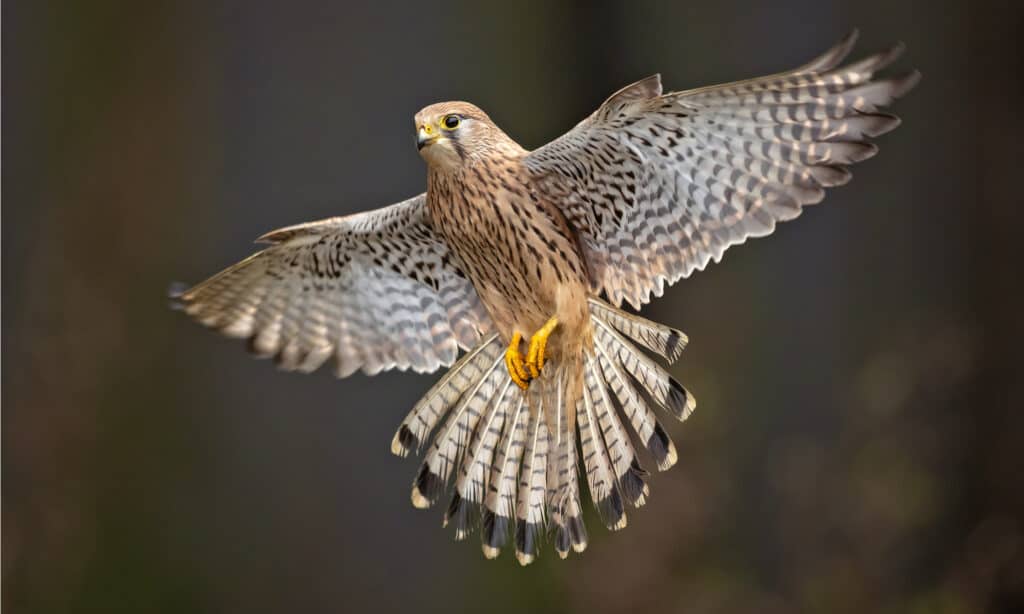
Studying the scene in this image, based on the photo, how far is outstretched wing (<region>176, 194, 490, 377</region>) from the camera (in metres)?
1.62

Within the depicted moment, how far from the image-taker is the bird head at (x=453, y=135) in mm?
1337

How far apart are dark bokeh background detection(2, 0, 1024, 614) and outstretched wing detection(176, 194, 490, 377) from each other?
78 centimetres

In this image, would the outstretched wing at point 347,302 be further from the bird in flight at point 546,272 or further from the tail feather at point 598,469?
the tail feather at point 598,469

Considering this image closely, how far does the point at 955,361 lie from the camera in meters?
2.60

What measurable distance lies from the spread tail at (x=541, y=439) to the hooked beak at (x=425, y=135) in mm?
318

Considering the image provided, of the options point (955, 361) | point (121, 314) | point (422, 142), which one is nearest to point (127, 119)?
point (121, 314)

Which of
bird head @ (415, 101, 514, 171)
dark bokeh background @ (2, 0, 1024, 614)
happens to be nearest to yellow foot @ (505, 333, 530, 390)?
bird head @ (415, 101, 514, 171)

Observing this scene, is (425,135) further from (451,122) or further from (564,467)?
(564,467)

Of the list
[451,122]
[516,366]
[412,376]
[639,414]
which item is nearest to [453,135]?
[451,122]

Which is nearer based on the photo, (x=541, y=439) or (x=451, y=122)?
(x=451, y=122)

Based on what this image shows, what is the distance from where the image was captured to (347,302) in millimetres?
1681

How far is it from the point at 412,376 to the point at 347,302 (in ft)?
2.87

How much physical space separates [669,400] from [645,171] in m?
0.30

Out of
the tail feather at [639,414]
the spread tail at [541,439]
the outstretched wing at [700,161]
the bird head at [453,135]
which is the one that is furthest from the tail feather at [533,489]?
the bird head at [453,135]
